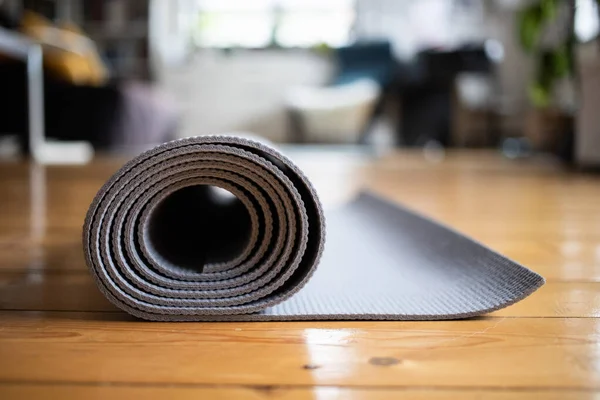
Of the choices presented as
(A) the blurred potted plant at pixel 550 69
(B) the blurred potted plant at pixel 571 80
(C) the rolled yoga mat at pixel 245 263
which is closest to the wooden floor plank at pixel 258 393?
(C) the rolled yoga mat at pixel 245 263

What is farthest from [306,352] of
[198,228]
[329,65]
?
[329,65]

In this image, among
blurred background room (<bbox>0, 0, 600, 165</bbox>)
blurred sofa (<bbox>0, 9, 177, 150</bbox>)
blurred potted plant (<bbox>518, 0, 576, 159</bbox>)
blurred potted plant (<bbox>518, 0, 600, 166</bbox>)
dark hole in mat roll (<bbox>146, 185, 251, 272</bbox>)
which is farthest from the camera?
blurred background room (<bbox>0, 0, 600, 165</bbox>)

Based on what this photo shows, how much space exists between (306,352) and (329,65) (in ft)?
17.6

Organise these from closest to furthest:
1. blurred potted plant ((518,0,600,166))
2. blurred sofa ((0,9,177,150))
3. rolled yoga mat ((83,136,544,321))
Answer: rolled yoga mat ((83,136,544,321))
blurred potted plant ((518,0,600,166))
blurred sofa ((0,9,177,150))

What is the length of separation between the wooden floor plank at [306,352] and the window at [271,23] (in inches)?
211

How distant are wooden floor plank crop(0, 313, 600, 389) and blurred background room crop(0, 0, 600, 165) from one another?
12.7 ft

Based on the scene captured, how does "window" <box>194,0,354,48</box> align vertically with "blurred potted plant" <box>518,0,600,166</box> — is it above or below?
above

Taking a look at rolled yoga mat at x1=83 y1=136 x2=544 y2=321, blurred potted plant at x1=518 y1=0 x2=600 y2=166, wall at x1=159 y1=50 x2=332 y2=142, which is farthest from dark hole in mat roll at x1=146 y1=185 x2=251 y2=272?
wall at x1=159 y1=50 x2=332 y2=142

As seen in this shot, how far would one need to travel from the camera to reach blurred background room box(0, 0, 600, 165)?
16.9 feet

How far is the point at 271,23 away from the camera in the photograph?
582cm

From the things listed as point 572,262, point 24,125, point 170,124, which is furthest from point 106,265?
point 170,124

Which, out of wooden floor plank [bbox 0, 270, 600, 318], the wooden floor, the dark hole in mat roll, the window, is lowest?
wooden floor plank [bbox 0, 270, 600, 318]

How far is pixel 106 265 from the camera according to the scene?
24.0 inches

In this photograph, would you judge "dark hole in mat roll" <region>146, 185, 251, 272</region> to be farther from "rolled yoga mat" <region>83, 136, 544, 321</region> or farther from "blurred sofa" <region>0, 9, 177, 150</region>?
"blurred sofa" <region>0, 9, 177, 150</region>
